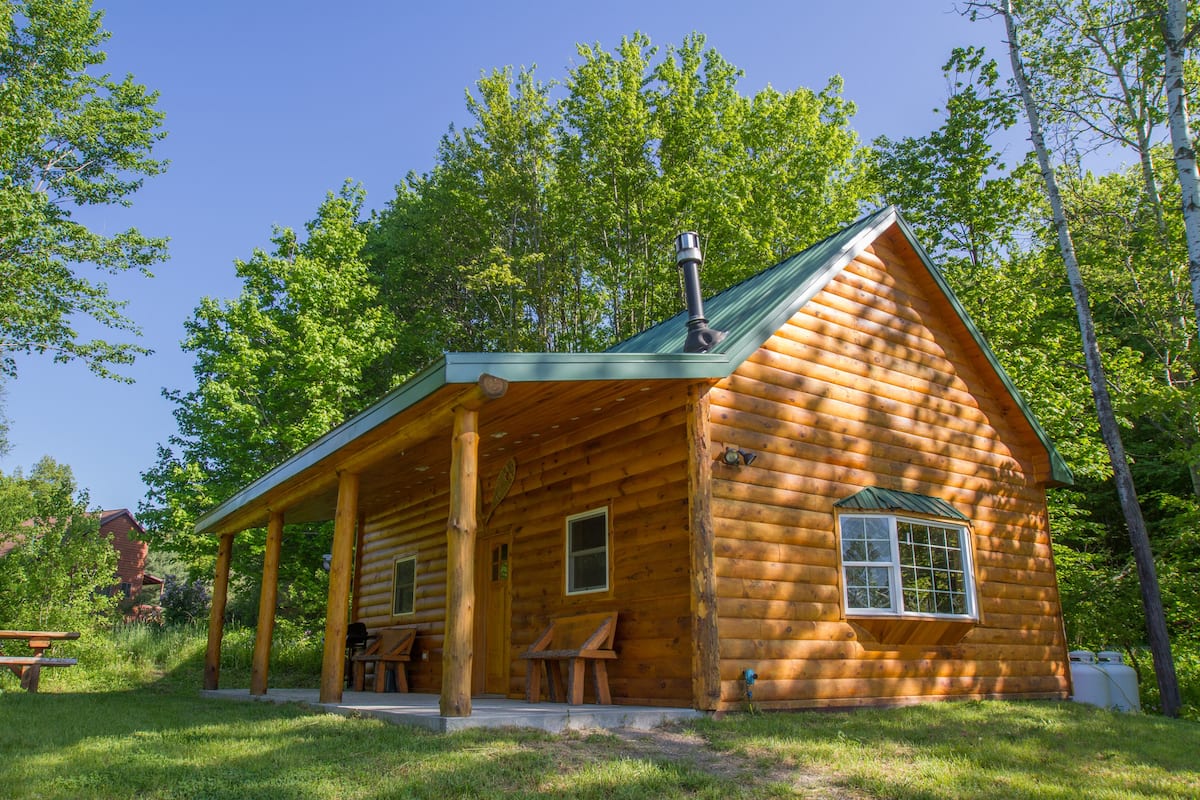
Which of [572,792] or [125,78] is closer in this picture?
[572,792]

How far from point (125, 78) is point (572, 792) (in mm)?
23167

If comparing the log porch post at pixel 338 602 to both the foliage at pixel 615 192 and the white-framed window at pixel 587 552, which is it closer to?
the white-framed window at pixel 587 552

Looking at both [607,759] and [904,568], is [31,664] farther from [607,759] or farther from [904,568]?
[904,568]

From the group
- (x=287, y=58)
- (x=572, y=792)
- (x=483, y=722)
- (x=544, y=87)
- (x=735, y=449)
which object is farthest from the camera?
(x=544, y=87)

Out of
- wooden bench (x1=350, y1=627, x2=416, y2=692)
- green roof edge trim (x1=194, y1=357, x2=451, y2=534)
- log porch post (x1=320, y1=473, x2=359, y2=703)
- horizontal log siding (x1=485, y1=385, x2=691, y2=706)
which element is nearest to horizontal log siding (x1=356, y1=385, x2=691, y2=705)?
horizontal log siding (x1=485, y1=385, x2=691, y2=706)

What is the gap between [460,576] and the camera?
614cm

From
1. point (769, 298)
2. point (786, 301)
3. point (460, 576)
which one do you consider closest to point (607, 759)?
point (460, 576)

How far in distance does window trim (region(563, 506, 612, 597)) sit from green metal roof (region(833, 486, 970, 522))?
235 cm

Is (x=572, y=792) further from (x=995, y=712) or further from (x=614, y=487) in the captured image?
(x=995, y=712)

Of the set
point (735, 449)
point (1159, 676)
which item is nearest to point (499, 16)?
point (735, 449)

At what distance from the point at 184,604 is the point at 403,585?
Result: 56.2 ft

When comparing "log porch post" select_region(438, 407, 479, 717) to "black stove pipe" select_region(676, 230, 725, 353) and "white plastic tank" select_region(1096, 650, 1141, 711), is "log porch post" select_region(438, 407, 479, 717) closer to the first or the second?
"black stove pipe" select_region(676, 230, 725, 353)

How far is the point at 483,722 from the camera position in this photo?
5.75 m

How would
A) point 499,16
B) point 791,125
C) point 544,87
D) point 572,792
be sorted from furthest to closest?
1. point 544,87
2. point 791,125
3. point 499,16
4. point 572,792
